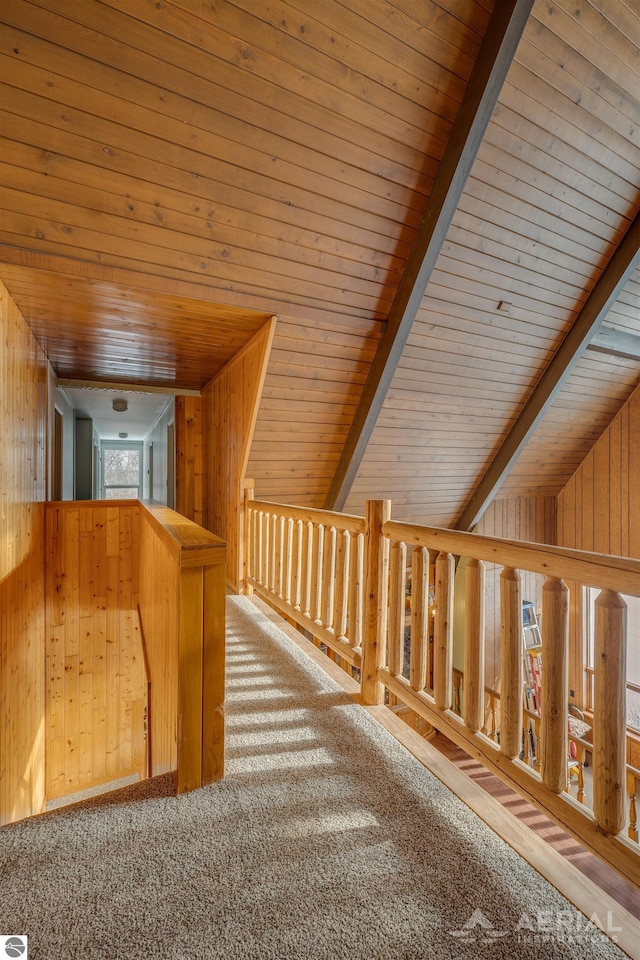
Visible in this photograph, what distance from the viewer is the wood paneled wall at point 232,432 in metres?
3.53

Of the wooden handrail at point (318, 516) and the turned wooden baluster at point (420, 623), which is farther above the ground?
the wooden handrail at point (318, 516)

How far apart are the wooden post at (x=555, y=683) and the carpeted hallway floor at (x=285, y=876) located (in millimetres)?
255

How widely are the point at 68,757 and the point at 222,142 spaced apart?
197 inches

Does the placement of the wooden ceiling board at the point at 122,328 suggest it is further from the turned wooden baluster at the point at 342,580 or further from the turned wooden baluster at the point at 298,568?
the turned wooden baluster at the point at 342,580

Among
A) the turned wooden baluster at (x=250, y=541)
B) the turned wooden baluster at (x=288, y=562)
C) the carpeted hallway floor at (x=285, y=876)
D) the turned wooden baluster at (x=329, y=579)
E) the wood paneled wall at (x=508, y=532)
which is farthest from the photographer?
the wood paneled wall at (x=508, y=532)

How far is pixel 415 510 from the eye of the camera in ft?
17.5

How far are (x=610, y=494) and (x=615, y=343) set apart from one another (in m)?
2.24

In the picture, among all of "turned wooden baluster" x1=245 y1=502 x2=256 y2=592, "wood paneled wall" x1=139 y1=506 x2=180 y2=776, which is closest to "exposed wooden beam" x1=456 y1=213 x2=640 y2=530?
Result: "turned wooden baluster" x1=245 y1=502 x2=256 y2=592

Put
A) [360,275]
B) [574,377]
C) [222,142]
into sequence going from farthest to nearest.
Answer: [574,377]
[360,275]
[222,142]

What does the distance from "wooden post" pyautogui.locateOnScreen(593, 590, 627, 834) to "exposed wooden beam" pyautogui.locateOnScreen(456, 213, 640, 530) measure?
144 inches

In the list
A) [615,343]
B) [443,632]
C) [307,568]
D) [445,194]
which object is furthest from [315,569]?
[615,343]

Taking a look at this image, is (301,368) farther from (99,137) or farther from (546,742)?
(546,742)

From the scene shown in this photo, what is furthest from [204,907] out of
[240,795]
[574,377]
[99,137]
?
[574,377]

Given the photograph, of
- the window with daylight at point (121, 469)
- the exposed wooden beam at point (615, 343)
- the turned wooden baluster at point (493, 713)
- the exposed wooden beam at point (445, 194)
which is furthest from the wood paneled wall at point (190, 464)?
the window with daylight at point (121, 469)
